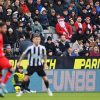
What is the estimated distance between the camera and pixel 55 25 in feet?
80.0

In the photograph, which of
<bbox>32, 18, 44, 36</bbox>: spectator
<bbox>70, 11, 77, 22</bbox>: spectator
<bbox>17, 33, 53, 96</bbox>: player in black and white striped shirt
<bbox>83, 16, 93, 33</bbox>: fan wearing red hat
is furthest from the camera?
<bbox>70, 11, 77, 22</bbox>: spectator

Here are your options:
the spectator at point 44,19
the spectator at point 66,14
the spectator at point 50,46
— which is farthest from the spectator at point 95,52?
the spectator at point 66,14

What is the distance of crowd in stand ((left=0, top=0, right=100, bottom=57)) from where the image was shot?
862 inches

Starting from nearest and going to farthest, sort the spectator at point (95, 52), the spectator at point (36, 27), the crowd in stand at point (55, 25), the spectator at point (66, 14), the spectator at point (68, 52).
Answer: the spectator at point (68, 52) → the crowd in stand at point (55, 25) → the spectator at point (95, 52) → the spectator at point (36, 27) → the spectator at point (66, 14)

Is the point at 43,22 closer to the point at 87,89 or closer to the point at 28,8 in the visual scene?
the point at 28,8

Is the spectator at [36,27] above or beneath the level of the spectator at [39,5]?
beneath

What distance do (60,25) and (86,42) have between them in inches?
51.0

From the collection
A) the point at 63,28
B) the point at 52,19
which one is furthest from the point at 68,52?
the point at 52,19

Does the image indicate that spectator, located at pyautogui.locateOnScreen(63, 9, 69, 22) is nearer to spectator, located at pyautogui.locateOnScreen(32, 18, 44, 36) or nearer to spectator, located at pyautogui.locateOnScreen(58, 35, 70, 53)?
spectator, located at pyautogui.locateOnScreen(32, 18, 44, 36)

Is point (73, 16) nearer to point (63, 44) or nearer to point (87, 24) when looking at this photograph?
point (87, 24)

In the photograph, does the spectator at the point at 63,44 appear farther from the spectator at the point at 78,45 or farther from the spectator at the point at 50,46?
the spectator at the point at 50,46

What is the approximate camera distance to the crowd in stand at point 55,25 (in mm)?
21906

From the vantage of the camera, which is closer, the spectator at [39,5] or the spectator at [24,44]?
the spectator at [24,44]

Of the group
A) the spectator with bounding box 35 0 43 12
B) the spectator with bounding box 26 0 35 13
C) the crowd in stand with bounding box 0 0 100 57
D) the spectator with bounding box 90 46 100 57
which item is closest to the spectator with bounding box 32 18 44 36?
the crowd in stand with bounding box 0 0 100 57
